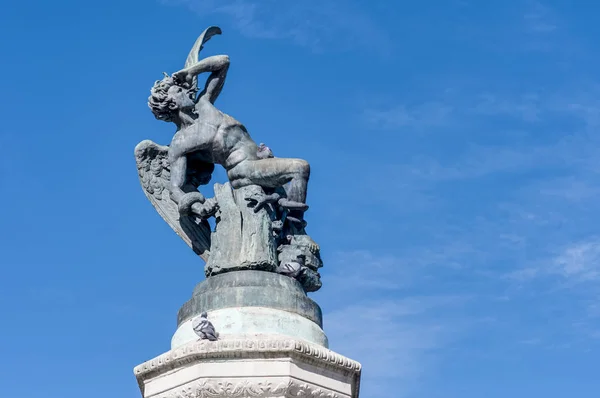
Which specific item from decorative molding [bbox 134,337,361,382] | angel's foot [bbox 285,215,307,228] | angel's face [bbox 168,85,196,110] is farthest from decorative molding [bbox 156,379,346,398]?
angel's face [bbox 168,85,196,110]

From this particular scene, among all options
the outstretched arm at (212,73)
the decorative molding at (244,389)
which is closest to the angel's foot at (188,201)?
the outstretched arm at (212,73)

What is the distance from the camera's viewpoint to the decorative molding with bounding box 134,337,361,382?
12.8 m

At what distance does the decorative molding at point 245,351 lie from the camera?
12.8m

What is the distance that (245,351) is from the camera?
12766 mm

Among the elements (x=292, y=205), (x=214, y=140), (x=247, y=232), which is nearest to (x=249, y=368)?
(x=247, y=232)

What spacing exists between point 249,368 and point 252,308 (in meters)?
0.92

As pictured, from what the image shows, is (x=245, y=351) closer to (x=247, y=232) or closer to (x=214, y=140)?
(x=247, y=232)

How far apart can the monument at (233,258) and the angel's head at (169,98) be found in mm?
15

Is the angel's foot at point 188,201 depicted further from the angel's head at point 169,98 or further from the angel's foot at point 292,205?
the angel's head at point 169,98

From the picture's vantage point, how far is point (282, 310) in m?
13.5

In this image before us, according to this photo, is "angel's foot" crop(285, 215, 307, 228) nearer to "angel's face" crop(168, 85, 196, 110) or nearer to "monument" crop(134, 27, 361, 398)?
"monument" crop(134, 27, 361, 398)

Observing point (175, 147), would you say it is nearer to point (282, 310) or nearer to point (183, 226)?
point (183, 226)

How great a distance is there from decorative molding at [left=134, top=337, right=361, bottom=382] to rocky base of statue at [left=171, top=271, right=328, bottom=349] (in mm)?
317

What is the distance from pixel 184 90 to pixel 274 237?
2523 mm
